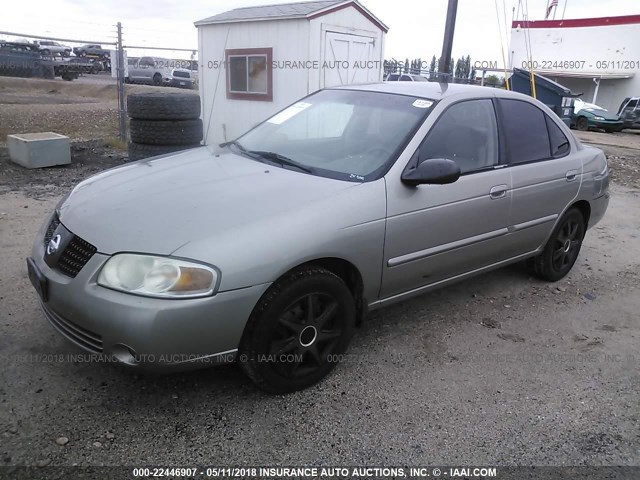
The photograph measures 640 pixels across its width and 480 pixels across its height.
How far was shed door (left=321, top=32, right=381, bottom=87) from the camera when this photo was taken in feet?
31.0

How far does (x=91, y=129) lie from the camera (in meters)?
12.2

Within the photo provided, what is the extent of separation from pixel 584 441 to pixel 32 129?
11950mm

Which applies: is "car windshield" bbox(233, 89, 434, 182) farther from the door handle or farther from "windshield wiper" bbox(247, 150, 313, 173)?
the door handle

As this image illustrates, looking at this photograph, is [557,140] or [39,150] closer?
→ [557,140]

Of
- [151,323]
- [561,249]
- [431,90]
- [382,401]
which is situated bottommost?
[382,401]

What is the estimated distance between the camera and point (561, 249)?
4715 millimetres

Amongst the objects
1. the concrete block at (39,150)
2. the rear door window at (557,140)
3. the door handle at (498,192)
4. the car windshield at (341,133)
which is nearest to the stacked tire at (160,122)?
the concrete block at (39,150)

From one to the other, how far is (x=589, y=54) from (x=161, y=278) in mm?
33961

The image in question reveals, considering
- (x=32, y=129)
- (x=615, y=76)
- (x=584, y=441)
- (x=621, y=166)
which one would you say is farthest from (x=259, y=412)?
(x=615, y=76)

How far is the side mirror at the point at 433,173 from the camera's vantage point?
3084 mm

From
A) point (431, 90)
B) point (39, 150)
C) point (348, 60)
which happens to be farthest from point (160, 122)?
point (431, 90)

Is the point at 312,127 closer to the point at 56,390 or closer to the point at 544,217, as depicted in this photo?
the point at 544,217

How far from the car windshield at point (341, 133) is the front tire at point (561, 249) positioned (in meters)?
1.87

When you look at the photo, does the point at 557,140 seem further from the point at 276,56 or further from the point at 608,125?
the point at 608,125
